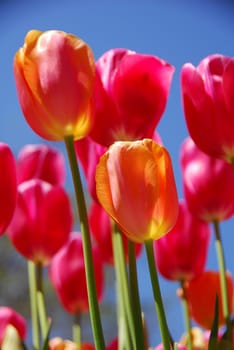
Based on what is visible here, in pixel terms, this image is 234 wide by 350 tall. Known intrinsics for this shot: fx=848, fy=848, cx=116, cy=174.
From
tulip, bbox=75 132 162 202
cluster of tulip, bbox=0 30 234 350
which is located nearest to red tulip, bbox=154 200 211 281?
cluster of tulip, bbox=0 30 234 350

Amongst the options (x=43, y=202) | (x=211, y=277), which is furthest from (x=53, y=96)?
(x=211, y=277)

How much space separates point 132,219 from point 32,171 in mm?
234

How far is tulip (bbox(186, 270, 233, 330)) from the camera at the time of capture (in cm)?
58

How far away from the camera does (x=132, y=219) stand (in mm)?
385

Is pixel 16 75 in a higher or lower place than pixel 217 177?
higher

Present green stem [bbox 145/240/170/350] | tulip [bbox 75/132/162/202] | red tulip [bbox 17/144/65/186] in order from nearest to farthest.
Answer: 1. green stem [bbox 145/240/170/350]
2. tulip [bbox 75/132/162/202]
3. red tulip [bbox 17/144/65/186]

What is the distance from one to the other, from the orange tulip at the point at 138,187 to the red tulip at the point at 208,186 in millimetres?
148

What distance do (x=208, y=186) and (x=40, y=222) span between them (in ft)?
0.36

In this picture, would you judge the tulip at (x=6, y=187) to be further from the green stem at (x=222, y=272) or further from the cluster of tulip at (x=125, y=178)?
the green stem at (x=222, y=272)

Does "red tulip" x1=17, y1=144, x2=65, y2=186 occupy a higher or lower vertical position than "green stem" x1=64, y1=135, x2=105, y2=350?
lower

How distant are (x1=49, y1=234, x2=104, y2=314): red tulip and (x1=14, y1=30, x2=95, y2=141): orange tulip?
0.19 meters

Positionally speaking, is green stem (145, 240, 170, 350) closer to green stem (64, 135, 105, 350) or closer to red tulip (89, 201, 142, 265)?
green stem (64, 135, 105, 350)

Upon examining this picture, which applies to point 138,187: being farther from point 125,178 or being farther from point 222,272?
point 222,272

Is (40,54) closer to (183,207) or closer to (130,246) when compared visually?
A: (130,246)
